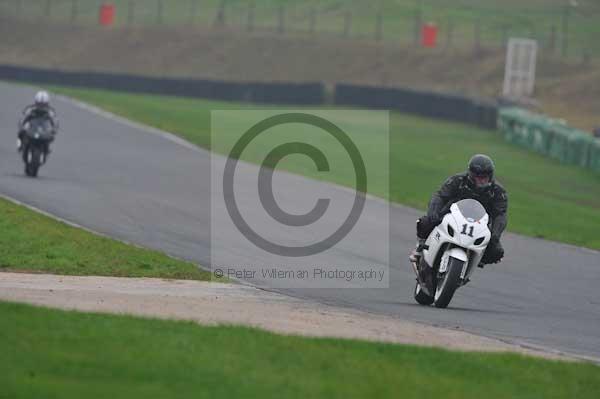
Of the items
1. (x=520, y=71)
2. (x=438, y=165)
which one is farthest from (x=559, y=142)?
(x=520, y=71)

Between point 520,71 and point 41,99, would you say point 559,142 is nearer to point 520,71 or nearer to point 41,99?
point 520,71

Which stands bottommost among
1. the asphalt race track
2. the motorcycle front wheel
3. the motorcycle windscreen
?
the asphalt race track

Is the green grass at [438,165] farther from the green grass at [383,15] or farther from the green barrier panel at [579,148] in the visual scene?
the green grass at [383,15]

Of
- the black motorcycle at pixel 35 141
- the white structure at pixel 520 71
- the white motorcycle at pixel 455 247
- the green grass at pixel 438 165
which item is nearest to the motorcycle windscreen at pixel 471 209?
the white motorcycle at pixel 455 247

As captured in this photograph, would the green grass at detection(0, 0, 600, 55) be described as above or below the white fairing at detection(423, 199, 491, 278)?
below

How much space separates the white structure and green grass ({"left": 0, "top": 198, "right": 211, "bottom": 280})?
37.5 m

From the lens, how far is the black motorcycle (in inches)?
938

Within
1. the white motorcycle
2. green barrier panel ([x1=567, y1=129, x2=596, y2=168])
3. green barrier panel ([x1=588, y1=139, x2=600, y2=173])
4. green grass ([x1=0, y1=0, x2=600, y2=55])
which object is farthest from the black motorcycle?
green grass ([x1=0, y1=0, x2=600, y2=55])

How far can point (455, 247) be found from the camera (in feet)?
42.5

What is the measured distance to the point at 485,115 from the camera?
1848 inches

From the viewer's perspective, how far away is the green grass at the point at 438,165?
969 inches

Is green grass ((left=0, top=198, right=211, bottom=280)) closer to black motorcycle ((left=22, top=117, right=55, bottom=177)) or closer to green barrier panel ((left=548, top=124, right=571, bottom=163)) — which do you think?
black motorcycle ((left=22, top=117, right=55, bottom=177))

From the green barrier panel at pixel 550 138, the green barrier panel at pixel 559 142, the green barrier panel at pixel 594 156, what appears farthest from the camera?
the green barrier panel at pixel 559 142

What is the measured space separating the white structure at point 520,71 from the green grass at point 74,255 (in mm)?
37523
